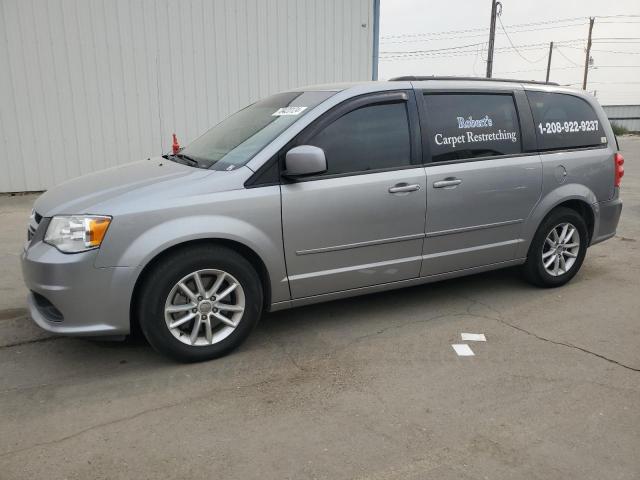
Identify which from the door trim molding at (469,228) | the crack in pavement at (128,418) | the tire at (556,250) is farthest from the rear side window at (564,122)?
the crack in pavement at (128,418)

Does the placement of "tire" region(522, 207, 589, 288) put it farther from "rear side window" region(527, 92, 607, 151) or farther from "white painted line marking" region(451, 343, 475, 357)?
"white painted line marking" region(451, 343, 475, 357)

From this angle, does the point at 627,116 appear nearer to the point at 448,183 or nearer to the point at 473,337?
the point at 448,183

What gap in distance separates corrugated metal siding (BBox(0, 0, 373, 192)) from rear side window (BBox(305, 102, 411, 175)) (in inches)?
279

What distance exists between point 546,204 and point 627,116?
5668 centimetres

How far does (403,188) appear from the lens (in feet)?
13.4

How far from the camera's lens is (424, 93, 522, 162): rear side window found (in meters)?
4.31

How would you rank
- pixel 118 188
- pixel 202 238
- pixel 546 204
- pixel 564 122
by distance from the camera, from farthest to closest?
pixel 564 122, pixel 546 204, pixel 118 188, pixel 202 238

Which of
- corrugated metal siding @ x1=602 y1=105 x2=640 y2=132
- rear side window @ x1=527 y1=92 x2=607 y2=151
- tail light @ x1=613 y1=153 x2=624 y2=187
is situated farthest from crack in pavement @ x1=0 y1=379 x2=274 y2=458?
corrugated metal siding @ x1=602 y1=105 x2=640 y2=132

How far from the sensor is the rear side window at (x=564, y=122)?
15.8 feet

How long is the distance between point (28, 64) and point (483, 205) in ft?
26.8

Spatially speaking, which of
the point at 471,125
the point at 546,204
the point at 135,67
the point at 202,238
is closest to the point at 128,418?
the point at 202,238

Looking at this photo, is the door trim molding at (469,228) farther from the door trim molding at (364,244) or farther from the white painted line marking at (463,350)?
the white painted line marking at (463,350)

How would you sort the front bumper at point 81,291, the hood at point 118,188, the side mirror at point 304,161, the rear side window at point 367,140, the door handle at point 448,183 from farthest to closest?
the door handle at point 448,183 → the rear side window at point 367,140 → the side mirror at point 304,161 → the hood at point 118,188 → the front bumper at point 81,291

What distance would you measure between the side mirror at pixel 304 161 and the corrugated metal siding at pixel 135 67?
7.37m
